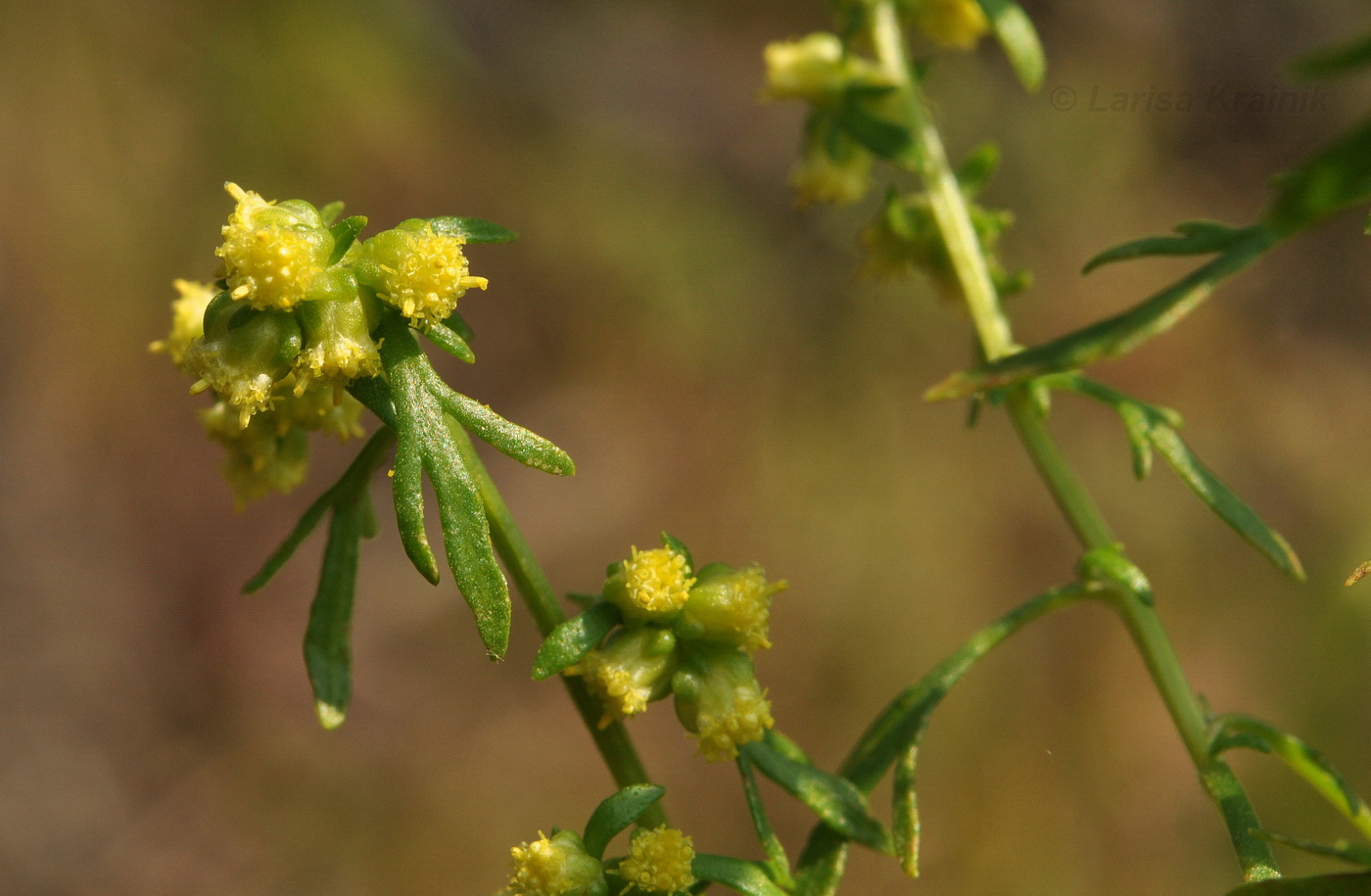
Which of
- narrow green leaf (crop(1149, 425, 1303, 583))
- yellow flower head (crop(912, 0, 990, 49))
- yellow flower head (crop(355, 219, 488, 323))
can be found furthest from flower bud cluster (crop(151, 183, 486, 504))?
yellow flower head (crop(912, 0, 990, 49))

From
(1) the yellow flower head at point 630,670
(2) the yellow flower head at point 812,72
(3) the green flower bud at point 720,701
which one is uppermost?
(2) the yellow flower head at point 812,72

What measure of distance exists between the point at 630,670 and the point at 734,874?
0.30 metres

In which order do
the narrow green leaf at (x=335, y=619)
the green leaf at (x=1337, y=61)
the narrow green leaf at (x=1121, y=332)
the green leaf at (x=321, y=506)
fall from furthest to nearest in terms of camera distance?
the narrow green leaf at (x=335, y=619) → the green leaf at (x=321, y=506) → the narrow green leaf at (x=1121, y=332) → the green leaf at (x=1337, y=61)

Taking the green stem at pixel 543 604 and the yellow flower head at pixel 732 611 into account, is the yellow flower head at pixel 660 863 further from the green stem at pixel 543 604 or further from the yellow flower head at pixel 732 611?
the yellow flower head at pixel 732 611

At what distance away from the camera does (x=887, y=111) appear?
2355 mm

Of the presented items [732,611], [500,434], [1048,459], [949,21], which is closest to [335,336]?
[500,434]

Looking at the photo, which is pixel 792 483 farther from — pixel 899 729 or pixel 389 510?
pixel 899 729

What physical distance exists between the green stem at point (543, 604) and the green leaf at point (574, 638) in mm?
43

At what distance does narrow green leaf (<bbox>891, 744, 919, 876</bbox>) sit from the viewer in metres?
1.64

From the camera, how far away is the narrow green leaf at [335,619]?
5.58ft

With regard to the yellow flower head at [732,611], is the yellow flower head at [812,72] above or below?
above

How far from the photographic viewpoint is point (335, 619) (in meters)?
1.75

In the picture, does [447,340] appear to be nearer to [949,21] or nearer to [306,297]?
[306,297]

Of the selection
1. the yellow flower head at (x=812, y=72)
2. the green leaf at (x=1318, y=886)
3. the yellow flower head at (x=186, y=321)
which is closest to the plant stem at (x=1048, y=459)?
the yellow flower head at (x=812, y=72)
